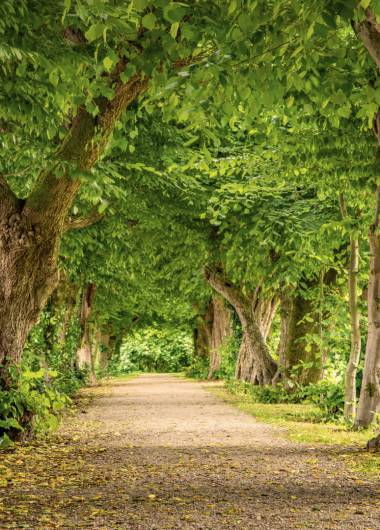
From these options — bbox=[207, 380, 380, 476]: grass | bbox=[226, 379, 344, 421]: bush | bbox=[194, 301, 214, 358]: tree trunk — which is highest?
bbox=[194, 301, 214, 358]: tree trunk

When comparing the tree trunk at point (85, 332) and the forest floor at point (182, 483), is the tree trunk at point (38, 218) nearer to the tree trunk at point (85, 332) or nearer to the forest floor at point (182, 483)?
the forest floor at point (182, 483)

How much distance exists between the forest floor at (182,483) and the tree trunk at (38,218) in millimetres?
1851

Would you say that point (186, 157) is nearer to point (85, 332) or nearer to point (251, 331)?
point (251, 331)

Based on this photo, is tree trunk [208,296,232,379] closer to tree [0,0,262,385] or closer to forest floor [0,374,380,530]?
forest floor [0,374,380,530]

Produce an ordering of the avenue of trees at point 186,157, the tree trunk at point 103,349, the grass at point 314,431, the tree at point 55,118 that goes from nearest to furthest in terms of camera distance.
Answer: the avenue of trees at point 186,157
the tree at point 55,118
the grass at point 314,431
the tree trunk at point 103,349

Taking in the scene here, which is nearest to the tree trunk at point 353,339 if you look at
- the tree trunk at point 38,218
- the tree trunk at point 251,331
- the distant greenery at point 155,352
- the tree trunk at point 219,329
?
the tree trunk at point 38,218

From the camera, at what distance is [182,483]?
22.7ft

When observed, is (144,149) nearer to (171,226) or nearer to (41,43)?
(171,226)

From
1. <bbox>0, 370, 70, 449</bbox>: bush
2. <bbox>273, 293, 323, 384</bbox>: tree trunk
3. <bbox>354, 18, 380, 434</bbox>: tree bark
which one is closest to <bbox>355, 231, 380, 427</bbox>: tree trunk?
<bbox>354, 18, 380, 434</bbox>: tree bark

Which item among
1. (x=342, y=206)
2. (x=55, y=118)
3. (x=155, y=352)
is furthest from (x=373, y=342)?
(x=155, y=352)

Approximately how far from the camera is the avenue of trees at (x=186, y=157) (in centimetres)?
653

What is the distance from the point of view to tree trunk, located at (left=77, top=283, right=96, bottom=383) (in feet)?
91.0

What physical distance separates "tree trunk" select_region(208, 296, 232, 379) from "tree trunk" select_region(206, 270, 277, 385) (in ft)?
25.5

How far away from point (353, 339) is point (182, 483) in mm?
6135
